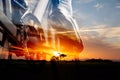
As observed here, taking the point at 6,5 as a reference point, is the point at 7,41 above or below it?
below

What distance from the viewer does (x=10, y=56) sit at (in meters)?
11.0

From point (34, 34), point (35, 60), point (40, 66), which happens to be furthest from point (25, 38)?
point (40, 66)

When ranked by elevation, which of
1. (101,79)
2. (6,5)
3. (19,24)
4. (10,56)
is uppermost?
(6,5)

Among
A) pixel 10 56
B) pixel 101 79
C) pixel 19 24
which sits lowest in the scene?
pixel 101 79

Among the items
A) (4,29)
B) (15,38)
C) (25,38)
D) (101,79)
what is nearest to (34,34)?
(25,38)

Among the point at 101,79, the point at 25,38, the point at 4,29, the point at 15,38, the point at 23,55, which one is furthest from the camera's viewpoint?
the point at 101,79

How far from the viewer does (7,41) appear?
9906mm

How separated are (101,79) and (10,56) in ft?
13.4

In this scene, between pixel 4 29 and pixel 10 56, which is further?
pixel 10 56

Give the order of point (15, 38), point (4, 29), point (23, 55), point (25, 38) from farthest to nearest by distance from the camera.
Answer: point (23, 55) < point (25, 38) < point (15, 38) < point (4, 29)

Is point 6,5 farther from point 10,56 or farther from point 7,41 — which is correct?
point 10,56

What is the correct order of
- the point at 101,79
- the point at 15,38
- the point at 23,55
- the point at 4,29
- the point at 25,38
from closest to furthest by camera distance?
the point at 4,29 < the point at 15,38 < the point at 25,38 < the point at 23,55 < the point at 101,79

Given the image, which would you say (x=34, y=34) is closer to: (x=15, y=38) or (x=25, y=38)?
(x=25, y=38)

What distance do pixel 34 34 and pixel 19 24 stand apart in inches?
31.8
